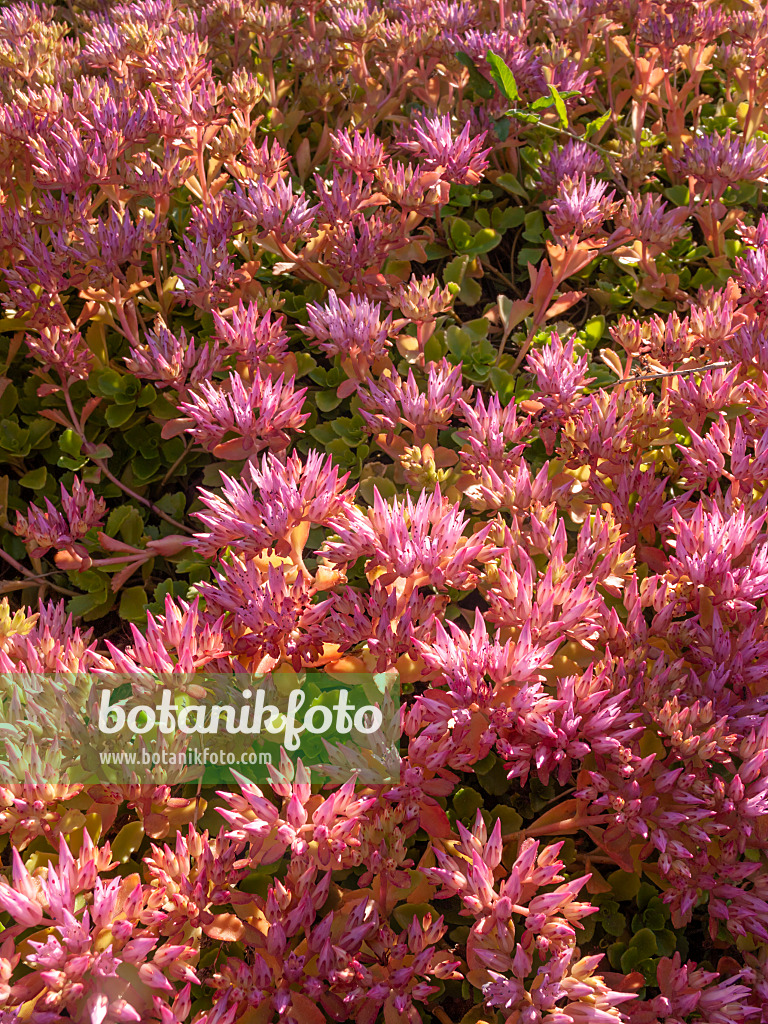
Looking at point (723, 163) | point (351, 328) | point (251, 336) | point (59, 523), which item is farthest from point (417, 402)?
point (723, 163)

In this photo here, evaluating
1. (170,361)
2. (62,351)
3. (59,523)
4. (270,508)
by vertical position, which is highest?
(62,351)

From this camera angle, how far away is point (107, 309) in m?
2.50

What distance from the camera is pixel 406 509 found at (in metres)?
1.68

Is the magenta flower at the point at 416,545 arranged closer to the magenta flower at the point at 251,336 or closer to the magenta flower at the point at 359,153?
the magenta flower at the point at 251,336

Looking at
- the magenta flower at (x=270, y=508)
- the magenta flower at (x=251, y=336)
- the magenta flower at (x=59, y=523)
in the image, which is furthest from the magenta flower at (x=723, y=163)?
the magenta flower at (x=59, y=523)

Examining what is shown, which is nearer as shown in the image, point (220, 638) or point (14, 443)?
point (220, 638)

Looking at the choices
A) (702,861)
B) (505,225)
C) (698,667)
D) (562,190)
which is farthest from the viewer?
(505,225)

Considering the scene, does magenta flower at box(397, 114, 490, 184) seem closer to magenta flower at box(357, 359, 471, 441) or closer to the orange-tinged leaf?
magenta flower at box(357, 359, 471, 441)

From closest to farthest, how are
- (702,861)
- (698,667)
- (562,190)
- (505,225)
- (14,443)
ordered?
(702,861) → (698,667) → (562,190) → (14,443) → (505,225)

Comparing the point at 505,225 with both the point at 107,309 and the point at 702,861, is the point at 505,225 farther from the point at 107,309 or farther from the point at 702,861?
the point at 702,861

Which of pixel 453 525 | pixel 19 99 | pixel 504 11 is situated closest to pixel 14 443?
pixel 19 99

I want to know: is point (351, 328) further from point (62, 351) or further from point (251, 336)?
point (62, 351)

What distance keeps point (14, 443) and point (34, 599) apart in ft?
1.54

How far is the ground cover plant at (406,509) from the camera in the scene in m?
1.38
